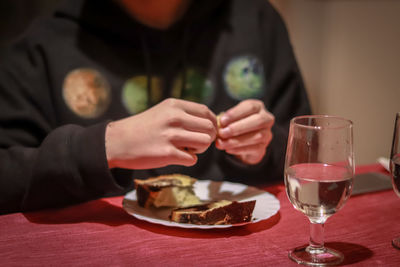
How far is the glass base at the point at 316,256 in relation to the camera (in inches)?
26.2

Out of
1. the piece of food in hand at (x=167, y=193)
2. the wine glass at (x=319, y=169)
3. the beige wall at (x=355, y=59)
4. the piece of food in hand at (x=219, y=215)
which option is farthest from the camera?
the beige wall at (x=355, y=59)

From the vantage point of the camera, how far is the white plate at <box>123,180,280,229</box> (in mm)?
813

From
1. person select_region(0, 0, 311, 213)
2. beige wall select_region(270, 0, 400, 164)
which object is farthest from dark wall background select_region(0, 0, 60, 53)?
beige wall select_region(270, 0, 400, 164)

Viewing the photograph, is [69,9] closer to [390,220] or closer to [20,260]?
[20,260]

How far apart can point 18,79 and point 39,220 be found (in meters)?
0.52

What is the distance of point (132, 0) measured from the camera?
135 centimetres

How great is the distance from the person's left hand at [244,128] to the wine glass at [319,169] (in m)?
0.31

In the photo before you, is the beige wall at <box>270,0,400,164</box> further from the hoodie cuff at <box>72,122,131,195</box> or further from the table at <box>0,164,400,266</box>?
the hoodie cuff at <box>72,122,131,195</box>

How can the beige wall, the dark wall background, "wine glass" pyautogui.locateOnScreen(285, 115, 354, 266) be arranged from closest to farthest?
"wine glass" pyautogui.locateOnScreen(285, 115, 354, 266) < the dark wall background < the beige wall

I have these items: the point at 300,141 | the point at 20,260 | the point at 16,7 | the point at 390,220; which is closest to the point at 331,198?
the point at 300,141

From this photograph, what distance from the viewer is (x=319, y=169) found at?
0.64 meters

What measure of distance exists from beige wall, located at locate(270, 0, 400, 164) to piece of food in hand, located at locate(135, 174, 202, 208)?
2.49 m

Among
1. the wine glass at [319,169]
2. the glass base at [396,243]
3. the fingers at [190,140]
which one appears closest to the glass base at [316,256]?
the wine glass at [319,169]

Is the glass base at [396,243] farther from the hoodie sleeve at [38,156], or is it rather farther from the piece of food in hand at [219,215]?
the hoodie sleeve at [38,156]
